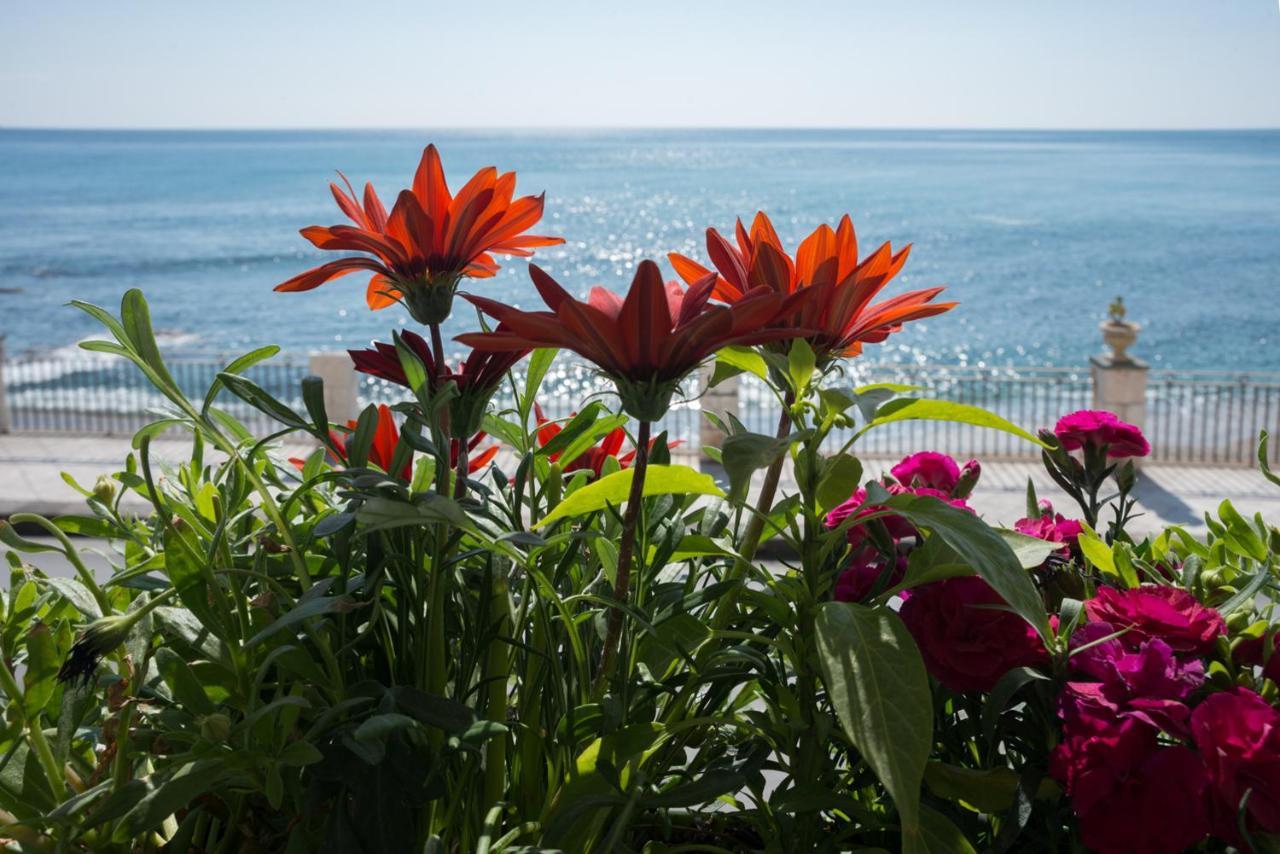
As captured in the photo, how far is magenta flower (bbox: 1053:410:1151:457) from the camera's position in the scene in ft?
3.45

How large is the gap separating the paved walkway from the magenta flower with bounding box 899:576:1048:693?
7.71 metres

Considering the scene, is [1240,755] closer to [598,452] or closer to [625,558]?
[625,558]

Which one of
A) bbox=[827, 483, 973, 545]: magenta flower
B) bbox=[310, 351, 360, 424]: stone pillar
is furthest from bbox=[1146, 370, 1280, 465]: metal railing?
bbox=[310, 351, 360, 424]: stone pillar

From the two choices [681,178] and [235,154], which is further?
[235,154]

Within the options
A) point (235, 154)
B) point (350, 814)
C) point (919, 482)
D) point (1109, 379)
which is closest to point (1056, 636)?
point (919, 482)

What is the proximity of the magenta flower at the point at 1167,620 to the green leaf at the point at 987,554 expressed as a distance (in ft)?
0.57

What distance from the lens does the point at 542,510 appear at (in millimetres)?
956

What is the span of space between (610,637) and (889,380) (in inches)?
164

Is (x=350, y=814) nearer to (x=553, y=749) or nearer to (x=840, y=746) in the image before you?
(x=553, y=749)

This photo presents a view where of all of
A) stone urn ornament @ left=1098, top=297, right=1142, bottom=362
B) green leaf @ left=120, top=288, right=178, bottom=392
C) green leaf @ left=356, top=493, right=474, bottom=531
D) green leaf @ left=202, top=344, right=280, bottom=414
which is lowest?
stone urn ornament @ left=1098, top=297, right=1142, bottom=362

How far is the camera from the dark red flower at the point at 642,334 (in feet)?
2.11

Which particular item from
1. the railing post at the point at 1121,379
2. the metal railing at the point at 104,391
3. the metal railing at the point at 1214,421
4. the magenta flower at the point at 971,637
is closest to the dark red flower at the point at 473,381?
the magenta flower at the point at 971,637

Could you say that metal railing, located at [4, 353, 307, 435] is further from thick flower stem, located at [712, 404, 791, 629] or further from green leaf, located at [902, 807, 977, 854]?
green leaf, located at [902, 807, 977, 854]

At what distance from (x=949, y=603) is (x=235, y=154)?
109 meters
